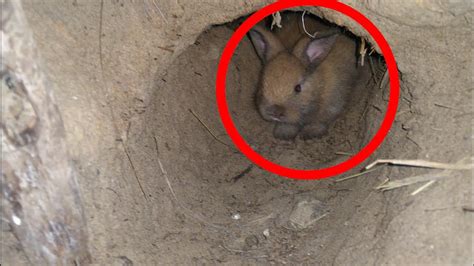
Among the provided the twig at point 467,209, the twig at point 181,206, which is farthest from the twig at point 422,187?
the twig at point 181,206

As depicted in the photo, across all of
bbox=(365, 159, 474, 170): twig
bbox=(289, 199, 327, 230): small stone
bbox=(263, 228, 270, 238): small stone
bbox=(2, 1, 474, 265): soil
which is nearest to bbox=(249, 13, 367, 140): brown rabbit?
bbox=(2, 1, 474, 265): soil

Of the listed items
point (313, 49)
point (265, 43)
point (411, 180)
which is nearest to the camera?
point (411, 180)

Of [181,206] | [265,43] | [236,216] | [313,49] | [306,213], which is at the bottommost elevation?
[306,213]

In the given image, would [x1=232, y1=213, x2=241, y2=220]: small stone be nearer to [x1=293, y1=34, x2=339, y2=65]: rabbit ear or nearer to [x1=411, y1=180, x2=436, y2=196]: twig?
[x1=411, y1=180, x2=436, y2=196]: twig

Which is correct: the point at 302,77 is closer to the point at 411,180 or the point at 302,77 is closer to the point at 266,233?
the point at 266,233

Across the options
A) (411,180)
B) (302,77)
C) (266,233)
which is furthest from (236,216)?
(302,77)
